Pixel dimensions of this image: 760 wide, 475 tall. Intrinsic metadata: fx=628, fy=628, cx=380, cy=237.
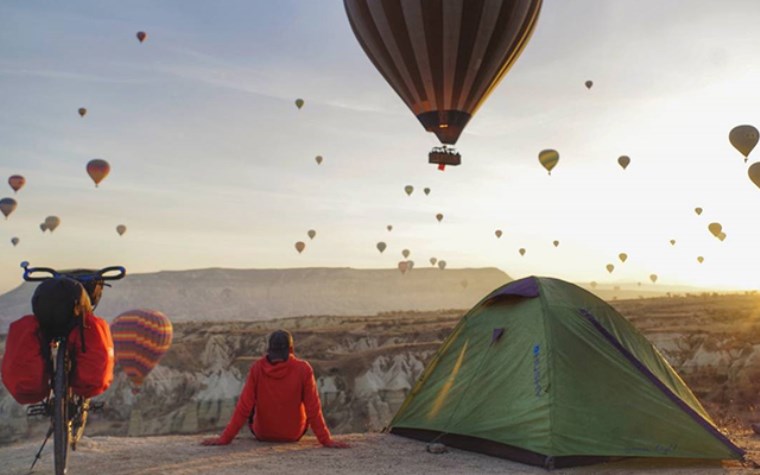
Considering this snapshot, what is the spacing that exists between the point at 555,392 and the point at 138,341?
132 ft

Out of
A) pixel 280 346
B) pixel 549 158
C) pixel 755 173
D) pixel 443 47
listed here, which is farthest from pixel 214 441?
pixel 755 173

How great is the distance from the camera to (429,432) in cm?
1012

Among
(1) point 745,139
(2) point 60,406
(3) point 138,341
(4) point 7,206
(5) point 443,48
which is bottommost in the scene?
(3) point 138,341

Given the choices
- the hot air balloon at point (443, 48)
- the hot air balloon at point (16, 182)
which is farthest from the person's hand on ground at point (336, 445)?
the hot air balloon at point (16, 182)

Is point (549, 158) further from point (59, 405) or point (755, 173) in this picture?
point (59, 405)

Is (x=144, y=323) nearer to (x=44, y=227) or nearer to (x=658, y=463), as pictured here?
(x=658, y=463)

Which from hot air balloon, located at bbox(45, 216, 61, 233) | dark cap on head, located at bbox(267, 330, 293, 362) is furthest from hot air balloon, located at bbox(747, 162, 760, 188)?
hot air balloon, located at bbox(45, 216, 61, 233)

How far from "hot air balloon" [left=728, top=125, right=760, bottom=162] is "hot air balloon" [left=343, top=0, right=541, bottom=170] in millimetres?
24193

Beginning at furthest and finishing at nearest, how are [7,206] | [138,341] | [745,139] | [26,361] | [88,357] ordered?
[7,206], [138,341], [745,139], [88,357], [26,361]

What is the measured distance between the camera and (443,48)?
23.4 m

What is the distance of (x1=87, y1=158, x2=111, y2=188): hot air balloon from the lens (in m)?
49.4

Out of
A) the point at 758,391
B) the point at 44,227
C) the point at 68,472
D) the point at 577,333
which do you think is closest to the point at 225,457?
the point at 68,472

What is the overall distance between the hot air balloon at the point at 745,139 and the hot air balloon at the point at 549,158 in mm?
11728

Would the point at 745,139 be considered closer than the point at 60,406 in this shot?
No
